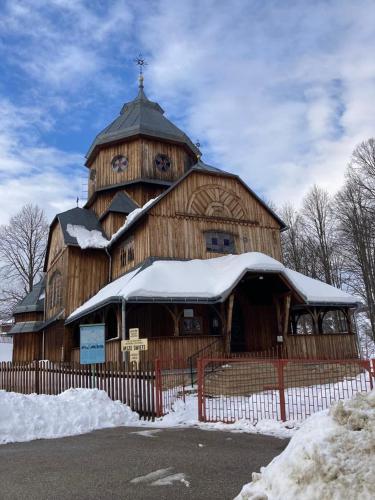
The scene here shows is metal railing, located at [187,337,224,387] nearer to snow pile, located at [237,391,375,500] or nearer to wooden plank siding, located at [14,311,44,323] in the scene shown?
snow pile, located at [237,391,375,500]

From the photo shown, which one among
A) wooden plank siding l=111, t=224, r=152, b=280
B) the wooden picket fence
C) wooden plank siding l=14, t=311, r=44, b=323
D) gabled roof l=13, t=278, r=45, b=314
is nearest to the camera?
the wooden picket fence

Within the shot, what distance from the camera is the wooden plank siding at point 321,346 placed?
1692 centimetres

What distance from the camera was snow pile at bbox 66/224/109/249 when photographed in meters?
22.8

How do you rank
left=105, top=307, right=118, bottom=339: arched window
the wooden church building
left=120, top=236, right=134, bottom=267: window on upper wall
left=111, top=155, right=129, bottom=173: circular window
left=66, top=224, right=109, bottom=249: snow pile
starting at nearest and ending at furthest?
1. the wooden church building
2. left=120, top=236, right=134, bottom=267: window on upper wall
3. left=105, top=307, right=118, bottom=339: arched window
4. left=66, top=224, right=109, bottom=249: snow pile
5. left=111, top=155, right=129, bottom=173: circular window

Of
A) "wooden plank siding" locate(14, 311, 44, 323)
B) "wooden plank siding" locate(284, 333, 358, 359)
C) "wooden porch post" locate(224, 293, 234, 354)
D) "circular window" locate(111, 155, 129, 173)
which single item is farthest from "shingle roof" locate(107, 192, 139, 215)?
"wooden plank siding" locate(284, 333, 358, 359)

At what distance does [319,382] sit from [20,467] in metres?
9.78

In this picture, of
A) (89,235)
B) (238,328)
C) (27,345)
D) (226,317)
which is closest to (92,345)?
(226,317)

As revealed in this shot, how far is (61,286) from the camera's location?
2370cm

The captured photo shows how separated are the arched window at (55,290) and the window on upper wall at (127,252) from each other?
466 cm

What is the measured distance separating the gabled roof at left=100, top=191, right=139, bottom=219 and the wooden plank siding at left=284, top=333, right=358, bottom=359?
11466 millimetres

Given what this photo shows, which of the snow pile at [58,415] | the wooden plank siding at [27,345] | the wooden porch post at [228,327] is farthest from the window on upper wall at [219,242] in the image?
the wooden plank siding at [27,345]

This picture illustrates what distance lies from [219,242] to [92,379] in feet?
33.1

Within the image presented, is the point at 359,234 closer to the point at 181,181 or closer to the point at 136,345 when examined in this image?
the point at 181,181

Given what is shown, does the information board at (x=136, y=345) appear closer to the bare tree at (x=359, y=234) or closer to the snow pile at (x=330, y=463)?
the snow pile at (x=330, y=463)
